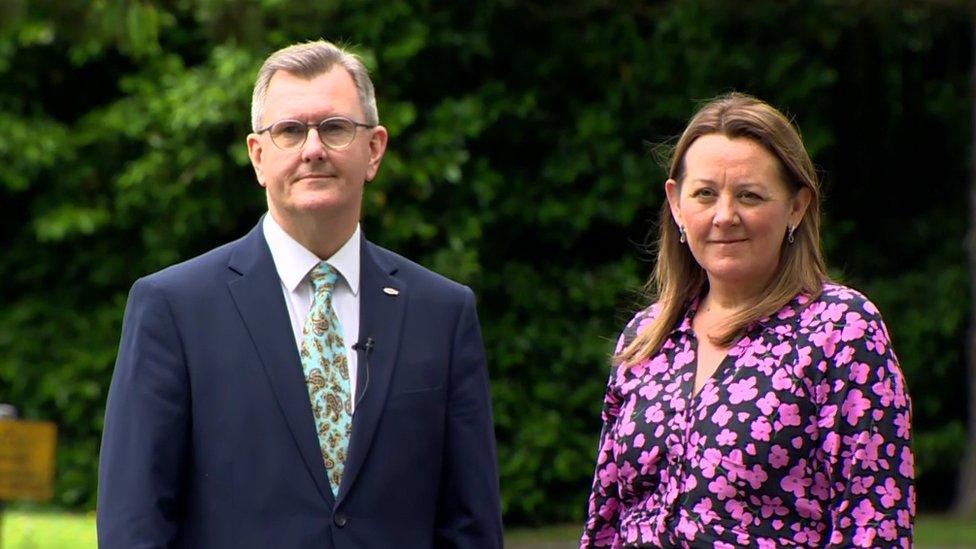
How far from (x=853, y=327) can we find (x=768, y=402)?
244mm

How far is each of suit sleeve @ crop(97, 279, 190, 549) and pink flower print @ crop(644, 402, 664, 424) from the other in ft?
3.44

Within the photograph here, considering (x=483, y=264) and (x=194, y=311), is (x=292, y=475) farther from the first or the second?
(x=483, y=264)

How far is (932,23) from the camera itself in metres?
12.2

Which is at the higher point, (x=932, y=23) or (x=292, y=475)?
(x=932, y=23)

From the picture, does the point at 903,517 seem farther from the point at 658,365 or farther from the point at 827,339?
the point at 658,365

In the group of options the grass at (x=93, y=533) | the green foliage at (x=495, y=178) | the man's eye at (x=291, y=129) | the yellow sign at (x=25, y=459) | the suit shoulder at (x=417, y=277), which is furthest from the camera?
the green foliage at (x=495, y=178)

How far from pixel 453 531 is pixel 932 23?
908 cm

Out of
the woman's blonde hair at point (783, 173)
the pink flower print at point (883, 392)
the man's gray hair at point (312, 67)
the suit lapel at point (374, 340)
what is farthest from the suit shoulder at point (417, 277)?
the pink flower print at point (883, 392)

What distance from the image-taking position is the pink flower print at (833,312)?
3711 millimetres

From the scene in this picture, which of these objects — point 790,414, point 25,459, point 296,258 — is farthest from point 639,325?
point 25,459

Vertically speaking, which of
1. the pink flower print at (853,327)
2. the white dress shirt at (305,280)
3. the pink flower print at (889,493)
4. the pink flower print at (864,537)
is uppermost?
the white dress shirt at (305,280)

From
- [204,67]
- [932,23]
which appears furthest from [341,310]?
[932,23]

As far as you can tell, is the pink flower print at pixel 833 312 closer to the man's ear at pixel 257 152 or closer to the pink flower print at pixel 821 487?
the pink flower print at pixel 821 487

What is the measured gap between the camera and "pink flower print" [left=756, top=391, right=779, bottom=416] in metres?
3.70
